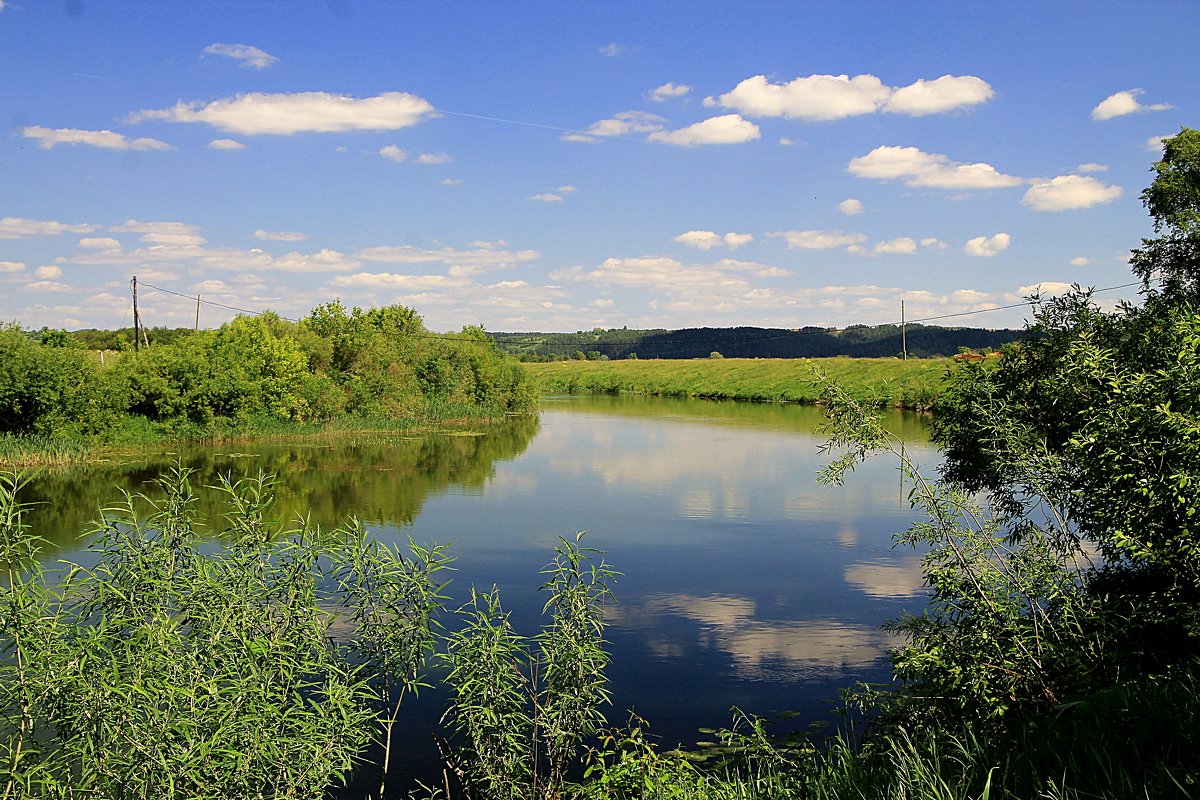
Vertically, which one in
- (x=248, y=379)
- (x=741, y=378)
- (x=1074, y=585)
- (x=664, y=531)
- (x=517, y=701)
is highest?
(x=248, y=379)

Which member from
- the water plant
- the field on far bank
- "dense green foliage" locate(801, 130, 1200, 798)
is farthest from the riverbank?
"dense green foliage" locate(801, 130, 1200, 798)

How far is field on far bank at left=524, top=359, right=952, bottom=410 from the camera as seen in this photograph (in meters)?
57.2

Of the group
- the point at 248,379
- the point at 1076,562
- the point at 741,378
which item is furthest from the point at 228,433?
the point at 741,378

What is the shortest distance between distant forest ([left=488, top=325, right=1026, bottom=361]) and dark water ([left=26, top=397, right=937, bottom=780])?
6277 centimetres

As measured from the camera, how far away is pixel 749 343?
131625 millimetres

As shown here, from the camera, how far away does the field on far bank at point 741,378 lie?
5722 cm

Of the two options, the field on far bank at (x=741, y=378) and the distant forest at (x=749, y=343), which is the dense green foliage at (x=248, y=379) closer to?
the field on far bank at (x=741, y=378)

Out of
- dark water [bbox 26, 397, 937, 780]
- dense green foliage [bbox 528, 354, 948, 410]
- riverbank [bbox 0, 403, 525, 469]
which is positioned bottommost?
dark water [bbox 26, 397, 937, 780]

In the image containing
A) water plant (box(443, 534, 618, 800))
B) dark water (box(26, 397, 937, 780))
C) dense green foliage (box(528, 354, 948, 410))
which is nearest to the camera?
water plant (box(443, 534, 618, 800))

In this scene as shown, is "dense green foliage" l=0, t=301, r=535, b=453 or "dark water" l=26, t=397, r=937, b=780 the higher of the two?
"dense green foliage" l=0, t=301, r=535, b=453

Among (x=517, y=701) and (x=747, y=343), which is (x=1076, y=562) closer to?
(x=517, y=701)

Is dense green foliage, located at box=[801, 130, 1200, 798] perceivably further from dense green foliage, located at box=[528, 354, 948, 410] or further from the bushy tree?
dense green foliage, located at box=[528, 354, 948, 410]

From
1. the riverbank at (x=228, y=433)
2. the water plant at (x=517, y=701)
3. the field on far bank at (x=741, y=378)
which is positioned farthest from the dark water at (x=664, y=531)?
the field on far bank at (x=741, y=378)

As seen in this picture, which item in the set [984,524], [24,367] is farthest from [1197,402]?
[24,367]
